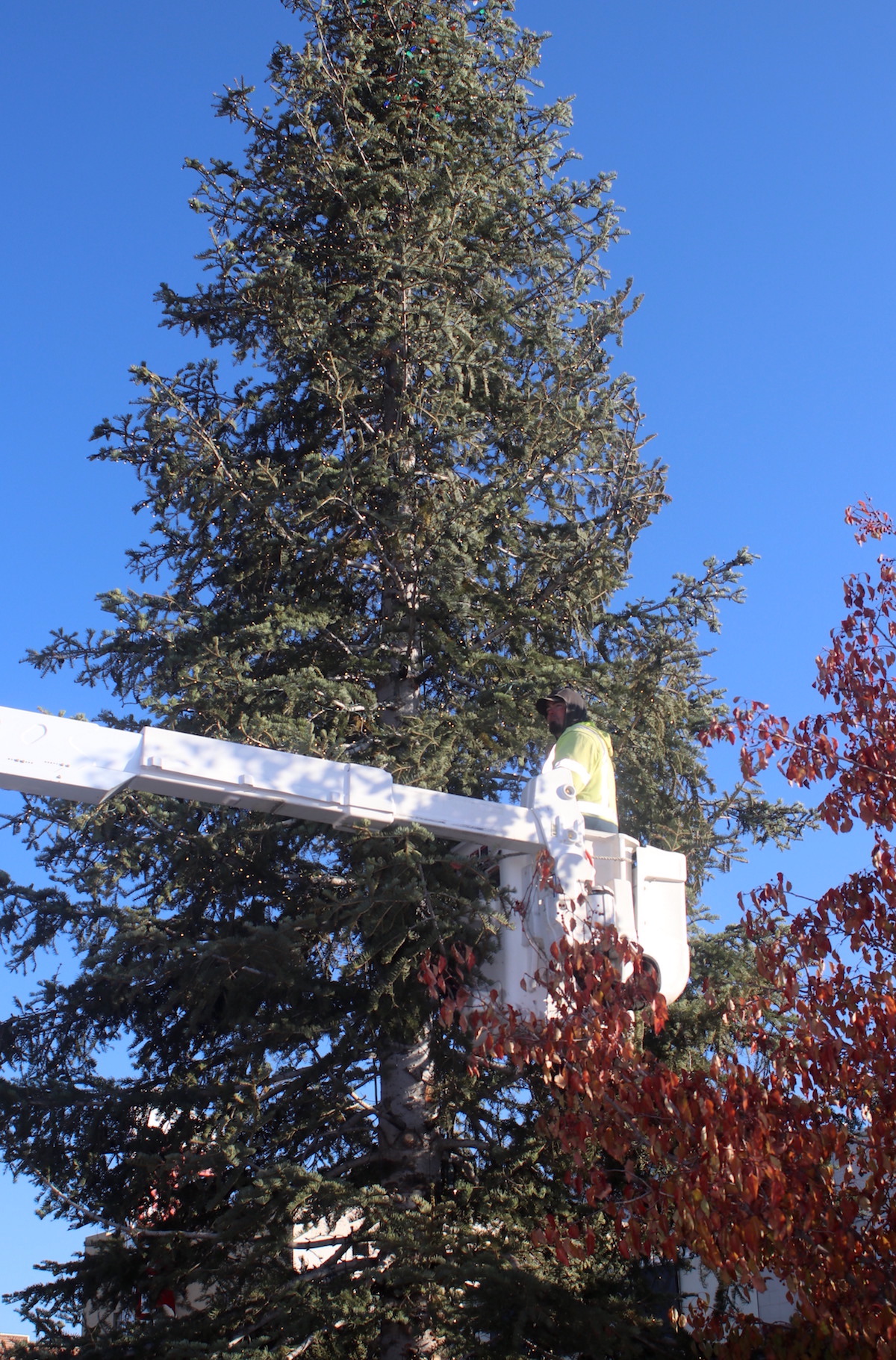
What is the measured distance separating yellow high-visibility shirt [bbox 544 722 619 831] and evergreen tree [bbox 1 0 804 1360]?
4.23ft

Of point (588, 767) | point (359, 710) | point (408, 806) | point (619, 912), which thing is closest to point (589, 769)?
point (588, 767)

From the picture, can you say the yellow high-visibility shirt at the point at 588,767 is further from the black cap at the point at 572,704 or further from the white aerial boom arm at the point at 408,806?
the black cap at the point at 572,704

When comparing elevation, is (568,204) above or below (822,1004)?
above

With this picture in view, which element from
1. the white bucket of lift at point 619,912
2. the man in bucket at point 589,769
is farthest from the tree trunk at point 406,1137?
the man in bucket at point 589,769

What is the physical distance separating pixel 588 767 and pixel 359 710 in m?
3.58

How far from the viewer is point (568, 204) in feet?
47.3

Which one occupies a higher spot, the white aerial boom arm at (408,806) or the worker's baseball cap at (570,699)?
the worker's baseball cap at (570,699)

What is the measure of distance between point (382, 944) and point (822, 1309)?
3.82 m

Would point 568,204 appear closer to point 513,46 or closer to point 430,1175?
point 513,46

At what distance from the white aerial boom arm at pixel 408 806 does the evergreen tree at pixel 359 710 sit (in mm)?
741

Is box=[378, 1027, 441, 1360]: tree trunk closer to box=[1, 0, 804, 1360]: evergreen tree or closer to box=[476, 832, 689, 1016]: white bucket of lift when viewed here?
box=[1, 0, 804, 1360]: evergreen tree

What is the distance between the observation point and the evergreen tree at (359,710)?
9.53m

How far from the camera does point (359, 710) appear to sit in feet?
38.1

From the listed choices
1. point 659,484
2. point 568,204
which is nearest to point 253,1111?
point 659,484
